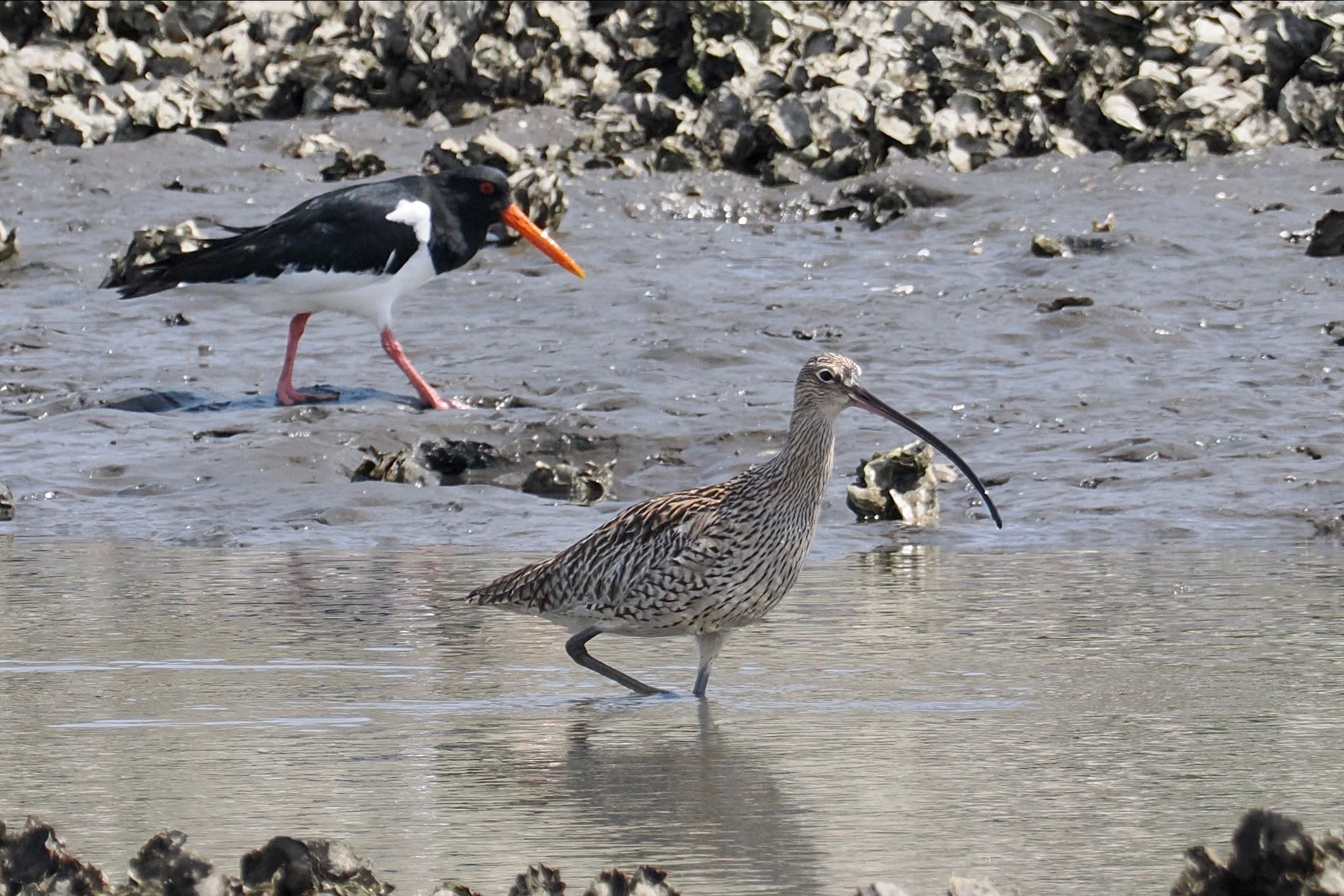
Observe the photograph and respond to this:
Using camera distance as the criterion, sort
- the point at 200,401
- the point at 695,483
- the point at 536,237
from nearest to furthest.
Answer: the point at 695,483 → the point at 200,401 → the point at 536,237

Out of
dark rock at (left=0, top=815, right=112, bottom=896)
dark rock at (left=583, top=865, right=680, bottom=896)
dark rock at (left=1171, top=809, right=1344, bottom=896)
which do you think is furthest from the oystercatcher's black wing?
dark rock at (left=1171, top=809, right=1344, bottom=896)

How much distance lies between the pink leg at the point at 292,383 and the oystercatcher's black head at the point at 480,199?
1208 millimetres

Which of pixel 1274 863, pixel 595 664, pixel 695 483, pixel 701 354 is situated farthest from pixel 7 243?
pixel 1274 863

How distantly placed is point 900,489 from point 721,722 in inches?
149

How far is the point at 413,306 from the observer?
1380 cm

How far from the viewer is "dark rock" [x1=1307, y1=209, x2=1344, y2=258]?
42.7 feet

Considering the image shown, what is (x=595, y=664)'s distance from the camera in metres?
6.79

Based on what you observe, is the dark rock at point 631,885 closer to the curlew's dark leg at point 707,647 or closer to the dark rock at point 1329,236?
the curlew's dark leg at point 707,647

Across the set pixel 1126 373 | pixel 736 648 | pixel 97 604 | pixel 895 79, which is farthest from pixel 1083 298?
pixel 97 604

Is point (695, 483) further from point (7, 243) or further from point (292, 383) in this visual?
point (7, 243)

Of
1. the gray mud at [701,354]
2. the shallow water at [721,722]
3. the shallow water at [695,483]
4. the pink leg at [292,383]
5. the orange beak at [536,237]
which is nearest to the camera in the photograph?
the shallow water at [721,722]

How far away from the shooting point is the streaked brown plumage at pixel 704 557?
6.48 m

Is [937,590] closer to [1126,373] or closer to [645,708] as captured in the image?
[645,708]

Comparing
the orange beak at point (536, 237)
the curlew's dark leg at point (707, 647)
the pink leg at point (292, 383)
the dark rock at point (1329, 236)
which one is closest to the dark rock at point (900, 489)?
the curlew's dark leg at point (707, 647)
